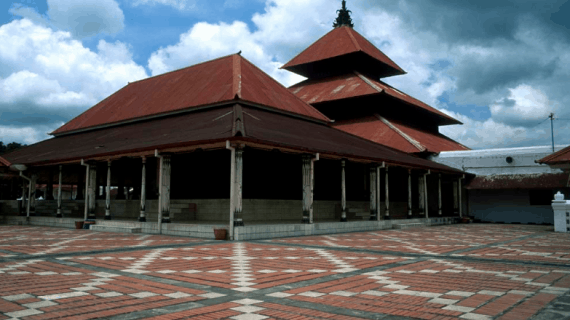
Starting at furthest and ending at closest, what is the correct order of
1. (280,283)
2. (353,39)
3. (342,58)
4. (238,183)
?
1. (353,39)
2. (342,58)
3. (238,183)
4. (280,283)

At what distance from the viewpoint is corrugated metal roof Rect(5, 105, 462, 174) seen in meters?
13.6

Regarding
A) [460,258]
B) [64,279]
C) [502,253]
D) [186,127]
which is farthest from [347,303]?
[186,127]

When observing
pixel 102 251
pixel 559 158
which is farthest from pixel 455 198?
pixel 102 251

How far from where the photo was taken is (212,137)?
12820 mm

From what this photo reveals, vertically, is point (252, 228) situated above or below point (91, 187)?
below

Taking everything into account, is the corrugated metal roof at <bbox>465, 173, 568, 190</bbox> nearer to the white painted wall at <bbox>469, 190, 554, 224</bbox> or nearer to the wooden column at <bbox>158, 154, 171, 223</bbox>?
the white painted wall at <bbox>469, 190, 554, 224</bbox>

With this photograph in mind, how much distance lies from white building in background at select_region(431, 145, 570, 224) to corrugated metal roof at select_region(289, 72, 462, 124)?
669 centimetres

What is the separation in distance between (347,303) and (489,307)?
1.46m

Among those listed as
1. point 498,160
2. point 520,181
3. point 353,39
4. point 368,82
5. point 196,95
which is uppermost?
point 353,39

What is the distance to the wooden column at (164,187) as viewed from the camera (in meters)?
14.4

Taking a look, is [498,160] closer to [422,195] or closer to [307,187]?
[422,195]

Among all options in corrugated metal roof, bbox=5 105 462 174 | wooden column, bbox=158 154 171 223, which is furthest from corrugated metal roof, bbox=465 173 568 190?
wooden column, bbox=158 154 171 223

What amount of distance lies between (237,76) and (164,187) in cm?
728

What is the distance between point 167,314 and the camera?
14.7 feet
